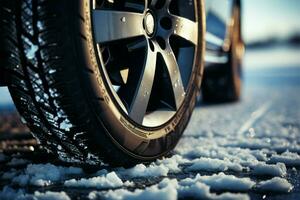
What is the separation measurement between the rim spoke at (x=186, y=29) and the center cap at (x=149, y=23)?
0.16 metres

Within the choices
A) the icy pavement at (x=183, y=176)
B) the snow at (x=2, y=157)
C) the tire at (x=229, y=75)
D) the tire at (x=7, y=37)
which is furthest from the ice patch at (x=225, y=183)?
the tire at (x=229, y=75)

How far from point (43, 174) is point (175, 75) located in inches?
31.9

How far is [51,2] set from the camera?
134 centimetres

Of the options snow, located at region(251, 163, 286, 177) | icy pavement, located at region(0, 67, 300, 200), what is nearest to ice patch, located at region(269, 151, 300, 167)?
icy pavement, located at region(0, 67, 300, 200)

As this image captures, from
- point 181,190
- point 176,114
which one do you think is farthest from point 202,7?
point 181,190

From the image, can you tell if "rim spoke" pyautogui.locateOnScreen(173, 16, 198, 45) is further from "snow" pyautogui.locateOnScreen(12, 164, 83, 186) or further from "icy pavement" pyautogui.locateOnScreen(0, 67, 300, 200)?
"snow" pyautogui.locateOnScreen(12, 164, 83, 186)

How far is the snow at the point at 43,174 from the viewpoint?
1.49 m

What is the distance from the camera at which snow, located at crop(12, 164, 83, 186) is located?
149 centimetres

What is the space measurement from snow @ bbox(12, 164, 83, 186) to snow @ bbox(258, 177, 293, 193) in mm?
760

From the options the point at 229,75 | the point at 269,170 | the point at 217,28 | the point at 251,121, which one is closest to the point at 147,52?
the point at 269,170

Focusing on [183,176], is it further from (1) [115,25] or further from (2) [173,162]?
(1) [115,25]

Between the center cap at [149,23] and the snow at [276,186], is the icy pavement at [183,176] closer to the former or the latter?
the snow at [276,186]

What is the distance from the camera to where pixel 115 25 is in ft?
5.23

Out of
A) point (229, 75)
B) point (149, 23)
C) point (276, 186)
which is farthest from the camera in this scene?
point (229, 75)
